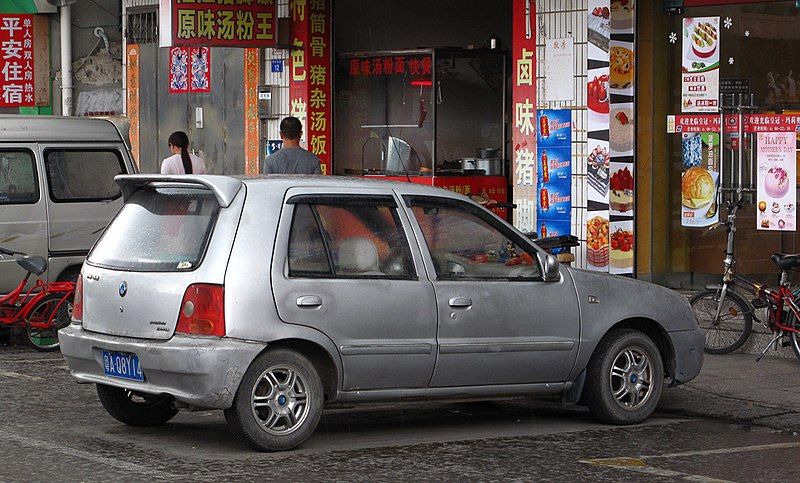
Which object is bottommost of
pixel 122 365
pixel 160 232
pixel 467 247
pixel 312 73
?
pixel 122 365

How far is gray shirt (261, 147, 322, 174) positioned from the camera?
481 inches

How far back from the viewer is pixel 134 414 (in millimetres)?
8641

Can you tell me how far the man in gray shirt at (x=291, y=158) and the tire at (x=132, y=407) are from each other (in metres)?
3.79

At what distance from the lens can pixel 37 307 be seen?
12375 millimetres

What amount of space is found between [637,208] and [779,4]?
2.40 meters

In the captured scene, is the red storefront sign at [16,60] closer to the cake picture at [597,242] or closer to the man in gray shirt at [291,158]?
the man in gray shirt at [291,158]

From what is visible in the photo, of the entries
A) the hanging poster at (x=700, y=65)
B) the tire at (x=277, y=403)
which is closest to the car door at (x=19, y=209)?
the tire at (x=277, y=403)

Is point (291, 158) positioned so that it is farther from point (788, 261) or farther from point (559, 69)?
point (788, 261)

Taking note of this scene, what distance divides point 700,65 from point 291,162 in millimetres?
4223

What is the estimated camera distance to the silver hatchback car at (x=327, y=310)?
766 cm

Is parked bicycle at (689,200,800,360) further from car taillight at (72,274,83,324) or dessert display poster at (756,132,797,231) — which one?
car taillight at (72,274,83,324)

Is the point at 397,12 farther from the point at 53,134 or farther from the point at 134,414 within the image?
the point at 134,414

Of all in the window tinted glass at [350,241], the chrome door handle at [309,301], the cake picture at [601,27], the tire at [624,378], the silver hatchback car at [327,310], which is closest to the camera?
the silver hatchback car at [327,310]

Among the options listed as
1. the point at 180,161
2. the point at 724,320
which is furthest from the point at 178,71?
A: the point at 724,320
